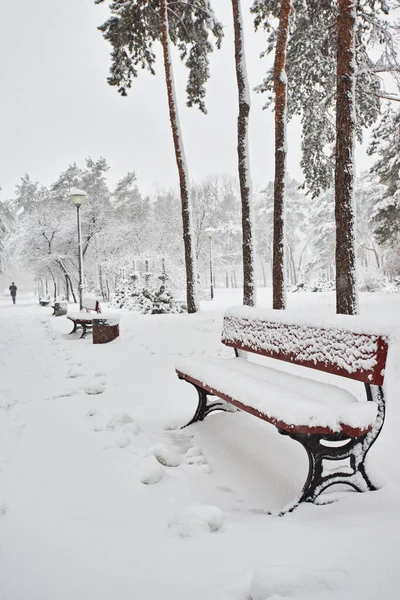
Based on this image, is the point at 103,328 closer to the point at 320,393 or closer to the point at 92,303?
the point at 92,303

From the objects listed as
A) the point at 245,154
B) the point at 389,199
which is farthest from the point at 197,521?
the point at 389,199

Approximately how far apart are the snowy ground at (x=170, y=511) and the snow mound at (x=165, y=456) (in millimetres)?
10

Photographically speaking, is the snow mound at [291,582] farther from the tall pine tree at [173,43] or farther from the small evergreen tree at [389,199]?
the small evergreen tree at [389,199]

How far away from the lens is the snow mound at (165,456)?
2788mm

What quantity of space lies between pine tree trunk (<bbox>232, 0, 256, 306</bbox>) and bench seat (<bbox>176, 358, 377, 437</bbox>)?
19.5 feet

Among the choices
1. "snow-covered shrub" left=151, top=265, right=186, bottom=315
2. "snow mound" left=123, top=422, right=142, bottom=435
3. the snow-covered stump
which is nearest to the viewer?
"snow mound" left=123, top=422, right=142, bottom=435

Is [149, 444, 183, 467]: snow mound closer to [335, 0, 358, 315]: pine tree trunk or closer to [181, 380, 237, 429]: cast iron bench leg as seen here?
[181, 380, 237, 429]: cast iron bench leg

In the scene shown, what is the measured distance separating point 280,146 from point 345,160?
2998mm

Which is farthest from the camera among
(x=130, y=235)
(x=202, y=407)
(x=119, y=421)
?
(x=130, y=235)

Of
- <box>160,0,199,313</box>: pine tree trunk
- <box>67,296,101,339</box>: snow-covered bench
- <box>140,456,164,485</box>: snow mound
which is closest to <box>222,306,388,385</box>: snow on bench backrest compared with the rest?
<box>140,456,164,485</box>: snow mound

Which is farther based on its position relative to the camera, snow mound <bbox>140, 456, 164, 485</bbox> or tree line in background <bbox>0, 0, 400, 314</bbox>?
tree line in background <bbox>0, 0, 400, 314</bbox>

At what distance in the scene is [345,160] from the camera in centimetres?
628

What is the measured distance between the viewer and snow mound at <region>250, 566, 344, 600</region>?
143 cm

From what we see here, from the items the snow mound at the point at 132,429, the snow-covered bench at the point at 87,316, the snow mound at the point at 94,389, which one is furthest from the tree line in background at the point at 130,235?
the snow mound at the point at 132,429
